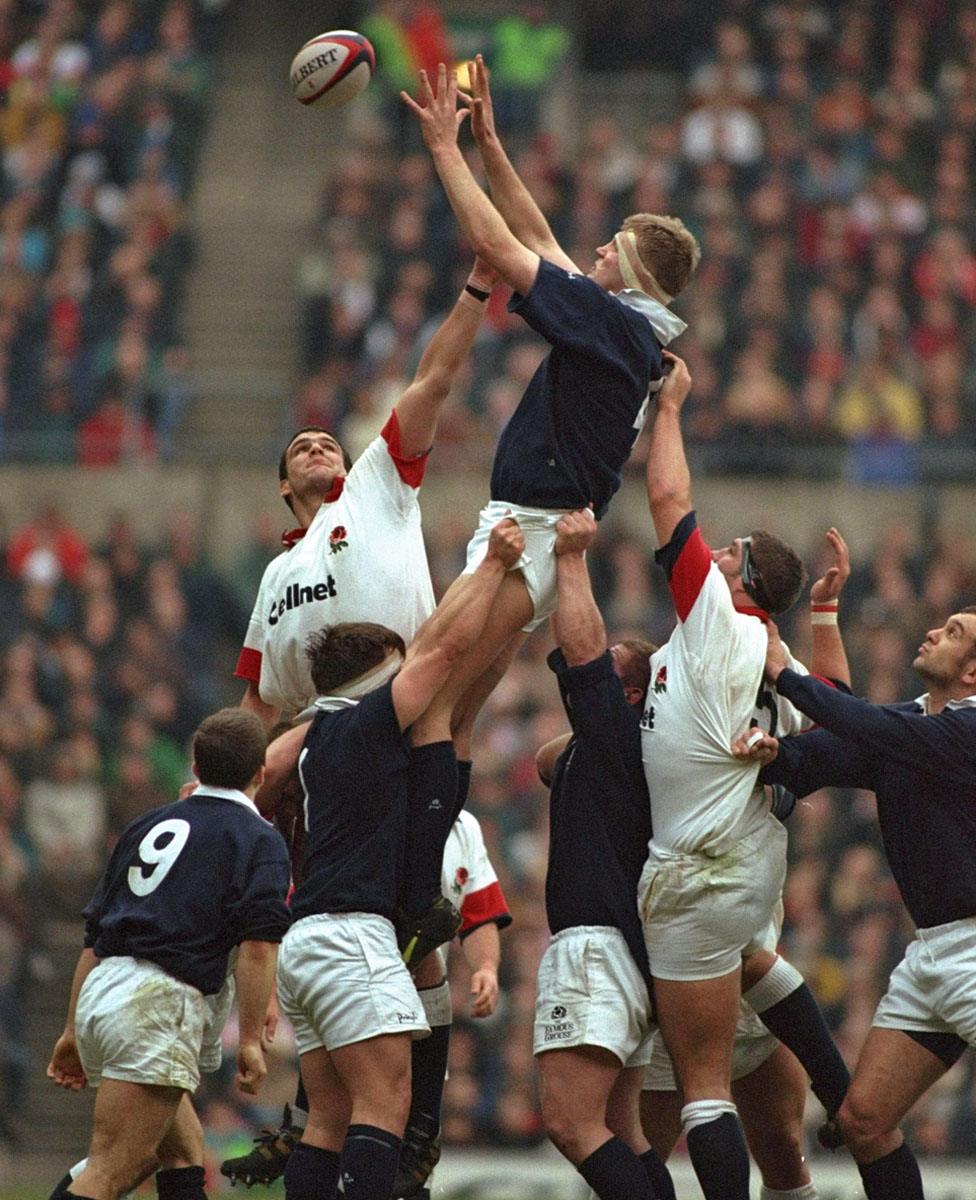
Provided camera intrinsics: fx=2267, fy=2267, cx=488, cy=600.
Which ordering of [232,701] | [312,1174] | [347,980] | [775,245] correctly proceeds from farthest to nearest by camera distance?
1. [775,245]
2. [232,701]
3. [312,1174]
4. [347,980]

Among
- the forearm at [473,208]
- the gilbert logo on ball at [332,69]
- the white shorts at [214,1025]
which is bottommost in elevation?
the white shorts at [214,1025]

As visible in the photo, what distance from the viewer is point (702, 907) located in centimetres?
713

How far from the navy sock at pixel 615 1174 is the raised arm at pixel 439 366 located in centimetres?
239

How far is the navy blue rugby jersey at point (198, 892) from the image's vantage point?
23.4ft

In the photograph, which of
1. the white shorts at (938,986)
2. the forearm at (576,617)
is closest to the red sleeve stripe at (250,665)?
the forearm at (576,617)

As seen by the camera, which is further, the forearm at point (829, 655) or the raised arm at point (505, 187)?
the forearm at point (829, 655)

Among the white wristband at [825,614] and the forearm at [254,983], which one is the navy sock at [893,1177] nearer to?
the white wristband at [825,614]

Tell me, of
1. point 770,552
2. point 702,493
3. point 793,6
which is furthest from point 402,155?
point 770,552

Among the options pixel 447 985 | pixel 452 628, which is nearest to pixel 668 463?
pixel 452 628

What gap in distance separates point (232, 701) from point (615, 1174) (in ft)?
29.6

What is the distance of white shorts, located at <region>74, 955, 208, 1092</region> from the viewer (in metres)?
7.08

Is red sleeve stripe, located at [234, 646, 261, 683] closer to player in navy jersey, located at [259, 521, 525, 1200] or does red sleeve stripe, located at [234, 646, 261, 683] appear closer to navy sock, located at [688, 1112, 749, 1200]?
player in navy jersey, located at [259, 521, 525, 1200]

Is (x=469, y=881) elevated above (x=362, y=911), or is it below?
below

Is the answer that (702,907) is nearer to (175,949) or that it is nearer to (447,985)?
(447,985)
